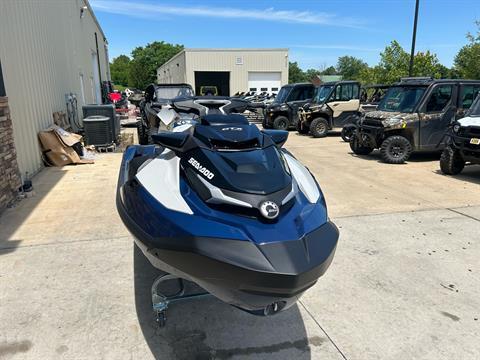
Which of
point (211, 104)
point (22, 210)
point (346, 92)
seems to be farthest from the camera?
point (346, 92)

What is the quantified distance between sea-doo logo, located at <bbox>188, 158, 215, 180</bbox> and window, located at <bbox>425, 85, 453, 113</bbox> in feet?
26.2

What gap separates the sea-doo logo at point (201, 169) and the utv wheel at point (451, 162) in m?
6.61

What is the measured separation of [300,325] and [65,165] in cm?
708

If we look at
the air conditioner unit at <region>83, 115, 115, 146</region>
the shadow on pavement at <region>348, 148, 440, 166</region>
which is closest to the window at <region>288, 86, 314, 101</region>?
the shadow on pavement at <region>348, 148, 440, 166</region>

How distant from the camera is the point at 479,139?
6789 millimetres

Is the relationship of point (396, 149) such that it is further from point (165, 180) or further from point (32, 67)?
point (32, 67)

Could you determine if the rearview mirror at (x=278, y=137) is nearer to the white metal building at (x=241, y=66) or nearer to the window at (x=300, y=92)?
the window at (x=300, y=92)

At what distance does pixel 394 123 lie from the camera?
8.77 metres

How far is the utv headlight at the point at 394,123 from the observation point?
8.73m

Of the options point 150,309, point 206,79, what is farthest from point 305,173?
point 206,79

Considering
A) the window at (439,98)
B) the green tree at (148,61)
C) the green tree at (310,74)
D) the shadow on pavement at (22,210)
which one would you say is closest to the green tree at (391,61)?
the window at (439,98)

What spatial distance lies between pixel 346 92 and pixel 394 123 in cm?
602

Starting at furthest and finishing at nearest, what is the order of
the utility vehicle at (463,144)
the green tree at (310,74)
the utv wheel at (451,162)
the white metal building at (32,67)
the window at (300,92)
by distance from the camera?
the green tree at (310,74) < the window at (300,92) < the utv wheel at (451,162) < the utility vehicle at (463,144) < the white metal building at (32,67)

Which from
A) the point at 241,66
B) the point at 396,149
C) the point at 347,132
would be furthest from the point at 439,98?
the point at 241,66
